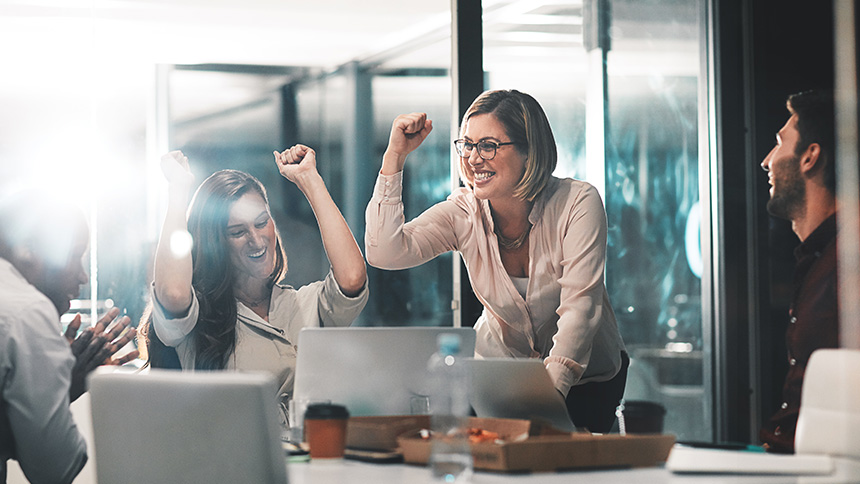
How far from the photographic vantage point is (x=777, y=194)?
4.23 meters

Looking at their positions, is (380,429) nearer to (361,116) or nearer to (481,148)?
(481,148)

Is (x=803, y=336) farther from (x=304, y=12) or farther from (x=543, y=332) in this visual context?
(x=304, y=12)

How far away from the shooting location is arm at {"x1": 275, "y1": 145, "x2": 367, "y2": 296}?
3879mm

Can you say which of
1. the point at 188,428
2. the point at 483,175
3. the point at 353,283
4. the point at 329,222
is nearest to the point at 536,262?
the point at 483,175

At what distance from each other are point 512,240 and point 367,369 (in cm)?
175

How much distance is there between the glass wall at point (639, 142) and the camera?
426 cm

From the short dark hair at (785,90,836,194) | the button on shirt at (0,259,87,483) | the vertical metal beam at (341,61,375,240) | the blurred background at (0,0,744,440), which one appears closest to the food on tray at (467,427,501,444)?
the button on shirt at (0,259,87,483)

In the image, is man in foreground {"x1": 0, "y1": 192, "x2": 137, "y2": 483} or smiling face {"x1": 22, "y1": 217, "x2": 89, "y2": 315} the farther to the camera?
smiling face {"x1": 22, "y1": 217, "x2": 89, "y2": 315}

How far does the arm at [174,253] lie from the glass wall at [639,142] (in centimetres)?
153

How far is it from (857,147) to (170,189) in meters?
3.00

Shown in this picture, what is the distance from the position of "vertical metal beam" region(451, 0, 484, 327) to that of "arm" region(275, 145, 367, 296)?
18.8 inches

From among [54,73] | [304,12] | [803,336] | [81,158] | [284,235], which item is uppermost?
[304,12]

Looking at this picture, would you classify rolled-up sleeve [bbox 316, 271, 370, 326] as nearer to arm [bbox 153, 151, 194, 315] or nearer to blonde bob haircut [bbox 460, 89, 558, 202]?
arm [bbox 153, 151, 194, 315]

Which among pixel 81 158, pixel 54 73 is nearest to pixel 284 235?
pixel 81 158
